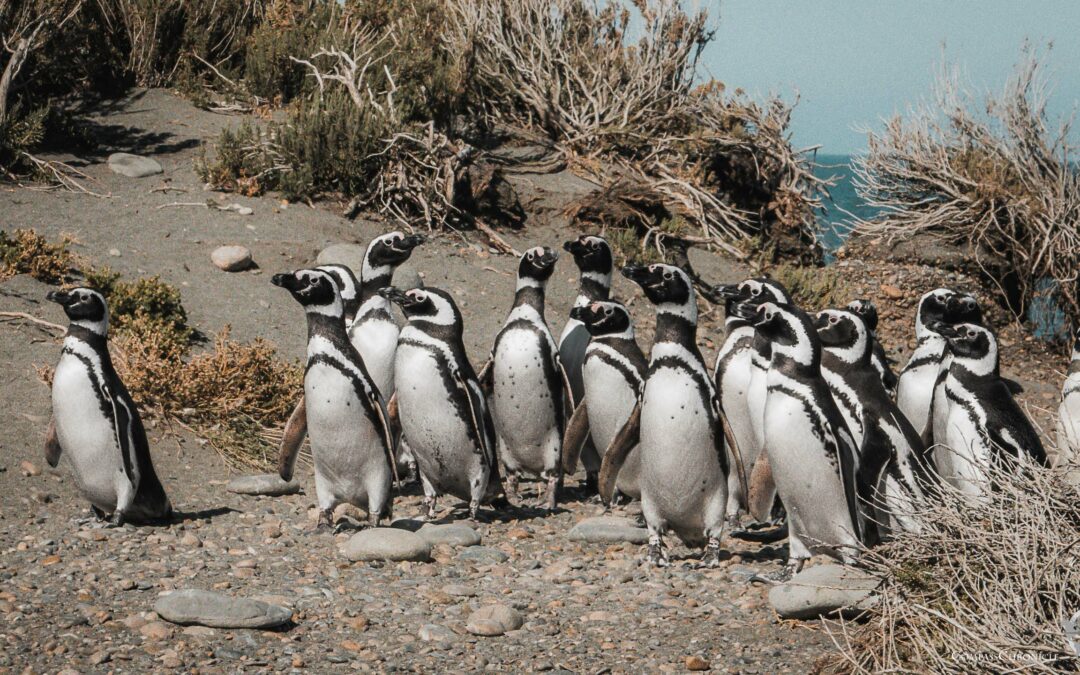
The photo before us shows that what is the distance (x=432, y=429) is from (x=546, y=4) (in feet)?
28.0

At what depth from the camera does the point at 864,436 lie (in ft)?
17.3

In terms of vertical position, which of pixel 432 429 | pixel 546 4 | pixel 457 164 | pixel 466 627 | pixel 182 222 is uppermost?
pixel 546 4

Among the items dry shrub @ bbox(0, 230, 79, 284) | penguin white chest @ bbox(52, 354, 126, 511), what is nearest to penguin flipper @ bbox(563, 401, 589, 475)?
penguin white chest @ bbox(52, 354, 126, 511)

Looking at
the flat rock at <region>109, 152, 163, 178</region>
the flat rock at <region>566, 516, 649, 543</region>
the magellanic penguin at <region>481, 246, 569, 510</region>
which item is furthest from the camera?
the flat rock at <region>109, 152, 163, 178</region>

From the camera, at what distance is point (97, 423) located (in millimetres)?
5422

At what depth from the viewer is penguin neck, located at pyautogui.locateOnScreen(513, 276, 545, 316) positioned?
6793 millimetres

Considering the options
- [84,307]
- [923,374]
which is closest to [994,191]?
[923,374]

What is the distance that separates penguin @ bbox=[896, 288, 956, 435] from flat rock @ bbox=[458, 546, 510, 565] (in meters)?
2.75

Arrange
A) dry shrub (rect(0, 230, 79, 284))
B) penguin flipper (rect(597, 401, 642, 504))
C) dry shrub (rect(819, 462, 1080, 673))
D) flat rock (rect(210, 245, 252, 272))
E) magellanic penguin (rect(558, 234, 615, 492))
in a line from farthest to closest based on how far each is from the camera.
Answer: flat rock (rect(210, 245, 252, 272)) < dry shrub (rect(0, 230, 79, 284)) < magellanic penguin (rect(558, 234, 615, 492)) < penguin flipper (rect(597, 401, 642, 504)) < dry shrub (rect(819, 462, 1080, 673))

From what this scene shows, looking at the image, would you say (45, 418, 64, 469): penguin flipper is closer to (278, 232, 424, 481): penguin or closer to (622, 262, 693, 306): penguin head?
(278, 232, 424, 481): penguin

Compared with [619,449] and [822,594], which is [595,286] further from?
[822,594]

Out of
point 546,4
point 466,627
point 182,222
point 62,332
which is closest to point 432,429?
point 466,627

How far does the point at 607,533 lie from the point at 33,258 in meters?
4.79

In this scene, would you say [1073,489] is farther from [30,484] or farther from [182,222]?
[182,222]
